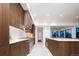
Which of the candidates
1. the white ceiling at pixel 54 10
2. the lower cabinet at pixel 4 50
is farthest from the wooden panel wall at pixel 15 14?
the lower cabinet at pixel 4 50

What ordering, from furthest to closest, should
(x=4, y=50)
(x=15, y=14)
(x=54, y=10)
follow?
(x=54, y=10) < (x=15, y=14) < (x=4, y=50)

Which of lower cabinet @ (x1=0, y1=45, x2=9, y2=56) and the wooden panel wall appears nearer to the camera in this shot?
lower cabinet @ (x1=0, y1=45, x2=9, y2=56)

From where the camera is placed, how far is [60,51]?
4.64 metres

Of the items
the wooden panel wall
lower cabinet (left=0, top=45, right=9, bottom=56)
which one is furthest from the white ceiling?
lower cabinet (left=0, top=45, right=9, bottom=56)

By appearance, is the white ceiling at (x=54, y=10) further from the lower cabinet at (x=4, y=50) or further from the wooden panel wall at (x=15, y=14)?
the lower cabinet at (x=4, y=50)

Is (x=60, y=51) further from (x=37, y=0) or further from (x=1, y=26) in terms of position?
(x=37, y=0)

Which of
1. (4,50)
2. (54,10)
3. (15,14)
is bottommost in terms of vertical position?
(4,50)

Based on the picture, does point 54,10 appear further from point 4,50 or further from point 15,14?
point 4,50

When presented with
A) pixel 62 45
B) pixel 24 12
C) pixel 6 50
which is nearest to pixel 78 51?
pixel 62 45

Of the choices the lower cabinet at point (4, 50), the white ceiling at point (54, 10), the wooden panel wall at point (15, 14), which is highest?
the white ceiling at point (54, 10)

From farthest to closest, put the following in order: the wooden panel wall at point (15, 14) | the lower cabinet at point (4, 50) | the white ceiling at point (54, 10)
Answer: the white ceiling at point (54, 10) → the wooden panel wall at point (15, 14) → the lower cabinet at point (4, 50)

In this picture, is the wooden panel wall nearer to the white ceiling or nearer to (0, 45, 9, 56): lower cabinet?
the white ceiling

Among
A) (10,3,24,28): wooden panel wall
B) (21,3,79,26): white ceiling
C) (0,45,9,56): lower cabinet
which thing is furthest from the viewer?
(21,3,79,26): white ceiling

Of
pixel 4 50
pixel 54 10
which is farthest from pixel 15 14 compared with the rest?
pixel 54 10
